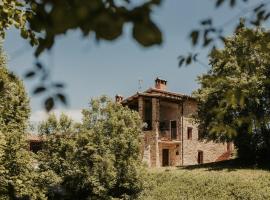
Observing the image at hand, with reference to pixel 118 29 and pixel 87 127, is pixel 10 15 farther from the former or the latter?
pixel 87 127

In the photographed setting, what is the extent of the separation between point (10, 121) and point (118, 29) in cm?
2487

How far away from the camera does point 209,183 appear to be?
30.2 metres

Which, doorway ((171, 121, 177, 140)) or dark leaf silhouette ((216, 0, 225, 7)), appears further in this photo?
doorway ((171, 121, 177, 140))

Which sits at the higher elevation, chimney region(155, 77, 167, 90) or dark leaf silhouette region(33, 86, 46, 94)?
chimney region(155, 77, 167, 90)

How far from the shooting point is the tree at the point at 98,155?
92.7ft

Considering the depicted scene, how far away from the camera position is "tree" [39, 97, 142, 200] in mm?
28266

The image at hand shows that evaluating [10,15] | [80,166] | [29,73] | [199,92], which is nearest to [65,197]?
[80,166]

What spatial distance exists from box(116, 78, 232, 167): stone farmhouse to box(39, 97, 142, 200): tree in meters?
12.9

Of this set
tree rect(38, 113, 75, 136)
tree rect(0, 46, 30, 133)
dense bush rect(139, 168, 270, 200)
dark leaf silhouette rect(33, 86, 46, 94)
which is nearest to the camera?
dark leaf silhouette rect(33, 86, 46, 94)

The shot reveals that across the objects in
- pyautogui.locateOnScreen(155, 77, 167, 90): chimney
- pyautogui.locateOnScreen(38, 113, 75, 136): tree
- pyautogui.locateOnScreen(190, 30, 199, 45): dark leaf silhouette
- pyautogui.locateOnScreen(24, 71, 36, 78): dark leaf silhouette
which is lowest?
pyautogui.locateOnScreen(24, 71, 36, 78): dark leaf silhouette

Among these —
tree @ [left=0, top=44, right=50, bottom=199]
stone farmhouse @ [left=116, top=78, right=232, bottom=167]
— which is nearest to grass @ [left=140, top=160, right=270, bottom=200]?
tree @ [left=0, top=44, right=50, bottom=199]

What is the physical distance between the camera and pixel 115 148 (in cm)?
2912

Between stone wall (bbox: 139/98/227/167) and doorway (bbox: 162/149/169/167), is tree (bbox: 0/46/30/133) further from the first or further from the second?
doorway (bbox: 162/149/169/167)

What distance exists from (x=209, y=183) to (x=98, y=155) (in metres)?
7.15
